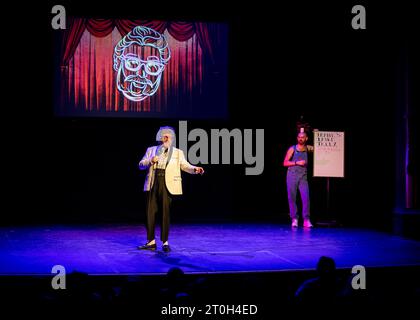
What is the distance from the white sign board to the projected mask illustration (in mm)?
2910

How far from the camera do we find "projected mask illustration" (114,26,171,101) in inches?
372

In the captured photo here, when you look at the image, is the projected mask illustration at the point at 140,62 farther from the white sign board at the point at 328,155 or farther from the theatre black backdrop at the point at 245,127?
the white sign board at the point at 328,155

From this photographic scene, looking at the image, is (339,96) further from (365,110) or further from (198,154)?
(198,154)

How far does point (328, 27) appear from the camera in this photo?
9.43m

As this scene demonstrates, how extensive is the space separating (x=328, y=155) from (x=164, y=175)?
12.1ft

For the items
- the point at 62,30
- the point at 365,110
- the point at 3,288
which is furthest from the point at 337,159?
the point at 3,288

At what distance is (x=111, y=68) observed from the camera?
9.41 metres

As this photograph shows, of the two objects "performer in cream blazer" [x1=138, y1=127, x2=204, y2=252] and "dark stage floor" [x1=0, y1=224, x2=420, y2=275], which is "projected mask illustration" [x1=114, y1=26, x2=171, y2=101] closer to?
"dark stage floor" [x1=0, y1=224, x2=420, y2=275]

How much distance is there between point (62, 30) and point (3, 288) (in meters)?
5.70

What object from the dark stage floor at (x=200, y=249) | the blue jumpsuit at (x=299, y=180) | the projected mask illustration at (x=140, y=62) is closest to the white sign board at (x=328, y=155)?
the blue jumpsuit at (x=299, y=180)

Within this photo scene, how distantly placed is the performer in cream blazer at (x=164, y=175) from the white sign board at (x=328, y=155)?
3.27 meters

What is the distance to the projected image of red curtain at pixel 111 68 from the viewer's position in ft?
30.7

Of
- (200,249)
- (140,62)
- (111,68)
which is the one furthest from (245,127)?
(200,249)
